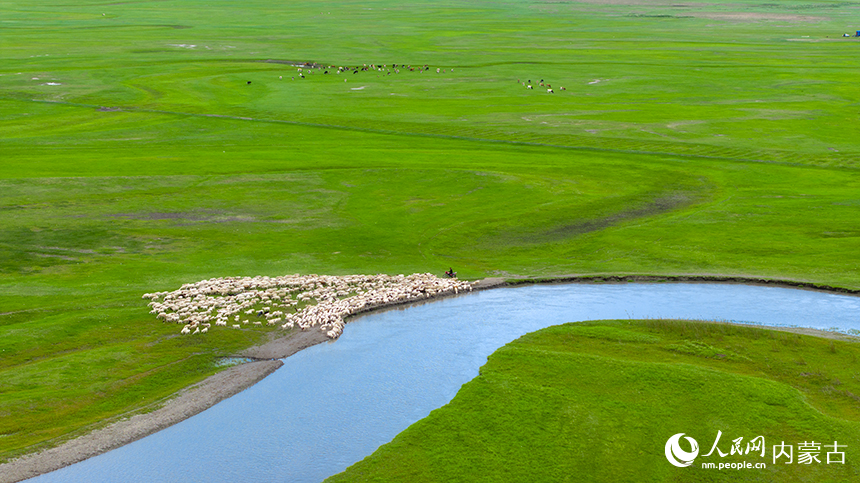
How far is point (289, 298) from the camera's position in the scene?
49375mm

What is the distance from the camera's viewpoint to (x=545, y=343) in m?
42.8

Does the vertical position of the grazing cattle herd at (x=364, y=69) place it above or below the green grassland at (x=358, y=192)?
above

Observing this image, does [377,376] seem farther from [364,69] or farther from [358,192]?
[364,69]

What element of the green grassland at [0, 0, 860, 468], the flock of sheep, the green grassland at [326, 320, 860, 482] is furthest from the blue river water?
the green grassland at [0, 0, 860, 468]

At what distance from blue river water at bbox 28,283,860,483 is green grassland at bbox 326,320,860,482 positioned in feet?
7.96

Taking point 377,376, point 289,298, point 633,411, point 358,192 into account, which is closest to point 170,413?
point 377,376

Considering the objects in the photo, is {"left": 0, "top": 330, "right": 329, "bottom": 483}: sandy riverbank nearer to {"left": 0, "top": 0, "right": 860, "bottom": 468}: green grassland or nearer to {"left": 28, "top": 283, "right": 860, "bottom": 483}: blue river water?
{"left": 28, "top": 283, "right": 860, "bottom": 483}: blue river water

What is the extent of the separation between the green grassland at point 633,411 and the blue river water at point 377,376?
243 cm

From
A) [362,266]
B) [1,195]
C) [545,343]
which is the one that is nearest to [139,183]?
[1,195]

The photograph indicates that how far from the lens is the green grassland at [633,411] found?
30.4m

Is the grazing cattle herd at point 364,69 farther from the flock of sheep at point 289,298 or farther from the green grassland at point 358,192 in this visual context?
the flock of sheep at point 289,298

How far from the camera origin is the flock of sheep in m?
46.1

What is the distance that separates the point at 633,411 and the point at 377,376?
525 inches

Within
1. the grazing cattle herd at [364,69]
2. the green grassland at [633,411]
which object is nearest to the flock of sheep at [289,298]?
the green grassland at [633,411]
